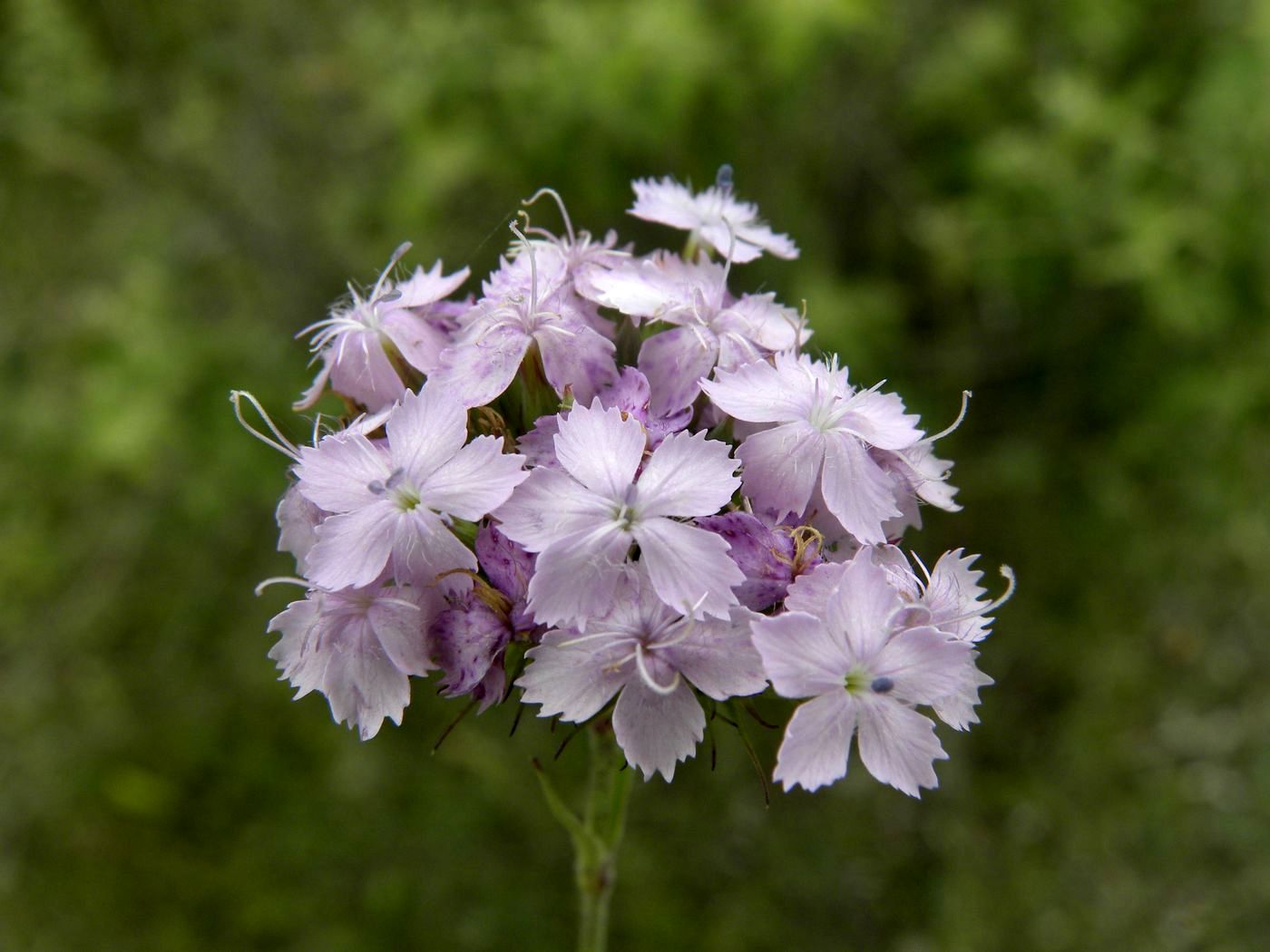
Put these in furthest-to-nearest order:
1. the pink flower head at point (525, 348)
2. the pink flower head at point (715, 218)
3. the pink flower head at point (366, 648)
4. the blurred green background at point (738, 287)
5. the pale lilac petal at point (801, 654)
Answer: the blurred green background at point (738, 287) → the pink flower head at point (715, 218) → the pink flower head at point (525, 348) → the pink flower head at point (366, 648) → the pale lilac petal at point (801, 654)

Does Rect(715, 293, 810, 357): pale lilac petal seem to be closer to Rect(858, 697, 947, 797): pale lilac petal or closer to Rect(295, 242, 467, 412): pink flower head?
Rect(295, 242, 467, 412): pink flower head

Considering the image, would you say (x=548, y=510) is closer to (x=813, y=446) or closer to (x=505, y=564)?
(x=505, y=564)

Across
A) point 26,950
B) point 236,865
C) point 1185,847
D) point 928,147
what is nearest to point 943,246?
point 928,147

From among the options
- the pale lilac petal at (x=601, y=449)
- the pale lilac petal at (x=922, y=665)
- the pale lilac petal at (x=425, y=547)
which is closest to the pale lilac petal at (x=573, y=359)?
the pale lilac petal at (x=601, y=449)

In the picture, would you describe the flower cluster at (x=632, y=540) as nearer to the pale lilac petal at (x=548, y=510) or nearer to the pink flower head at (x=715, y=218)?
the pale lilac petal at (x=548, y=510)

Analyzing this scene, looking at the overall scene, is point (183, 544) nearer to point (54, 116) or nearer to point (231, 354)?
point (231, 354)

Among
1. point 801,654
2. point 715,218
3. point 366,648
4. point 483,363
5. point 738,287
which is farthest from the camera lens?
point 738,287

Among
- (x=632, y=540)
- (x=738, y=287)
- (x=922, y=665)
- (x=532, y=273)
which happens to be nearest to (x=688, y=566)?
(x=632, y=540)
